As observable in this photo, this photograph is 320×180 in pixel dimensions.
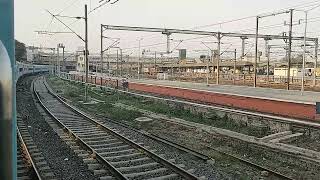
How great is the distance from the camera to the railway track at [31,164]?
9031mm

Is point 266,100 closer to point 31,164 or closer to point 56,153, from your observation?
point 56,153

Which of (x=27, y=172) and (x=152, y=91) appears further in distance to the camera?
(x=152, y=91)

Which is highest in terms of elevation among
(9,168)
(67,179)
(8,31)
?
(8,31)

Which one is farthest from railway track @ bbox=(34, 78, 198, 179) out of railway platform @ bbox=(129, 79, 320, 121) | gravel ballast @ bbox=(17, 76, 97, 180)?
railway platform @ bbox=(129, 79, 320, 121)

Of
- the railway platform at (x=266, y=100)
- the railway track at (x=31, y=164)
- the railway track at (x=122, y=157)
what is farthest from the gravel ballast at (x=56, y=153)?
the railway platform at (x=266, y=100)

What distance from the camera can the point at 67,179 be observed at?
29.8ft

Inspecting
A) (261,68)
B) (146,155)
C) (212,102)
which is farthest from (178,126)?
(261,68)

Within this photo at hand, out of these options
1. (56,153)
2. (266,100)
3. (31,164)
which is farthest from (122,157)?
(266,100)

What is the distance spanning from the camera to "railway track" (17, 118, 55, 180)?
356 inches

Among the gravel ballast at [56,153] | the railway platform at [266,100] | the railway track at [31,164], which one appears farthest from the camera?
the railway platform at [266,100]

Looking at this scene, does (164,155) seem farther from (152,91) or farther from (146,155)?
(152,91)

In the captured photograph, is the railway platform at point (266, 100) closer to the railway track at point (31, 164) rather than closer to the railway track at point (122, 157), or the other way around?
the railway track at point (122, 157)

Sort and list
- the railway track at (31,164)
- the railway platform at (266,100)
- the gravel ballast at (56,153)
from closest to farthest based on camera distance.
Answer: the railway track at (31,164), the gravel ballast at (56,153), the railway platform at (266,100)

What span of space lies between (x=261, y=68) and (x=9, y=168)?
86852 mm
